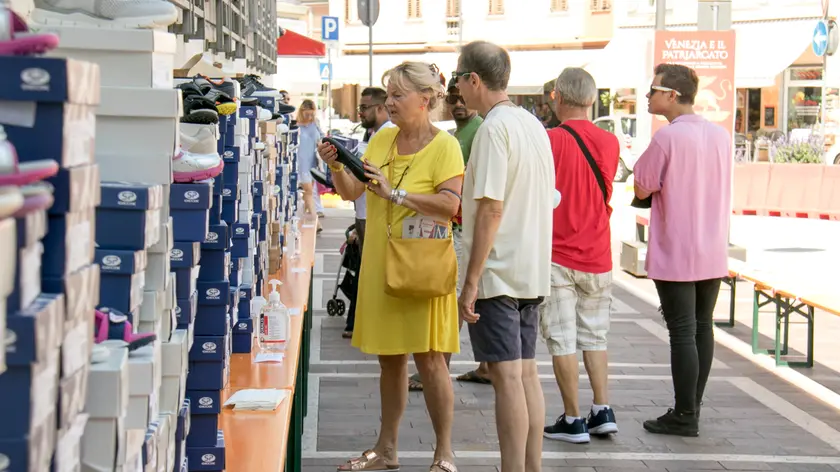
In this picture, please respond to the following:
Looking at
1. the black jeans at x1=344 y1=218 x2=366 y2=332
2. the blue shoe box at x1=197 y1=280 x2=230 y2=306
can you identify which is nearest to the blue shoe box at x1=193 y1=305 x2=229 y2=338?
the blue shoe box at x1=197 y1=280 x2=230 y2=306

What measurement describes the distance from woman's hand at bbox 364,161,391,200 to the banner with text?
8.40 metres

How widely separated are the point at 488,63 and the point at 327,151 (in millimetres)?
794

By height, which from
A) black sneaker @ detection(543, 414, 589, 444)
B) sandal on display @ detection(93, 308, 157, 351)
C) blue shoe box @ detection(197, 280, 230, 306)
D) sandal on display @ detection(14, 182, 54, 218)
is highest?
sandal on display @ detection(14, 182, 54, 218)

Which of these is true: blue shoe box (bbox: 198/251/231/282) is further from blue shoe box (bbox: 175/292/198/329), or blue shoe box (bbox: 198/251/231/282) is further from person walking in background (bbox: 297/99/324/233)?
person walking in background (bbox: 297/99/324/233)

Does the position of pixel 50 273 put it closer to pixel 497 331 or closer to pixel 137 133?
pixel 137 133

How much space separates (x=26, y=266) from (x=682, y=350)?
5349 millimetres

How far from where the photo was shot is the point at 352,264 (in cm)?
1038

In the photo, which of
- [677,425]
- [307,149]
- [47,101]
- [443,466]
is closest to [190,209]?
[47,101]

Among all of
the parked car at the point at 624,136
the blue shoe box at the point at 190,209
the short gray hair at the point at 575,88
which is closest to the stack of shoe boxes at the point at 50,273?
the blue shoe box at the point at 190,209

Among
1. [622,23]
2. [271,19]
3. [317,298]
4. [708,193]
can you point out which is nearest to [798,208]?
[271,19]

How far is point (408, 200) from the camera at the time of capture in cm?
535

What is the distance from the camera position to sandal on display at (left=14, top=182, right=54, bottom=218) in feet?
5.34

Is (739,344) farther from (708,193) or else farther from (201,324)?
(201,324)

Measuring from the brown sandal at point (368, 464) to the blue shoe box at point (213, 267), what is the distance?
2155 millimetres
